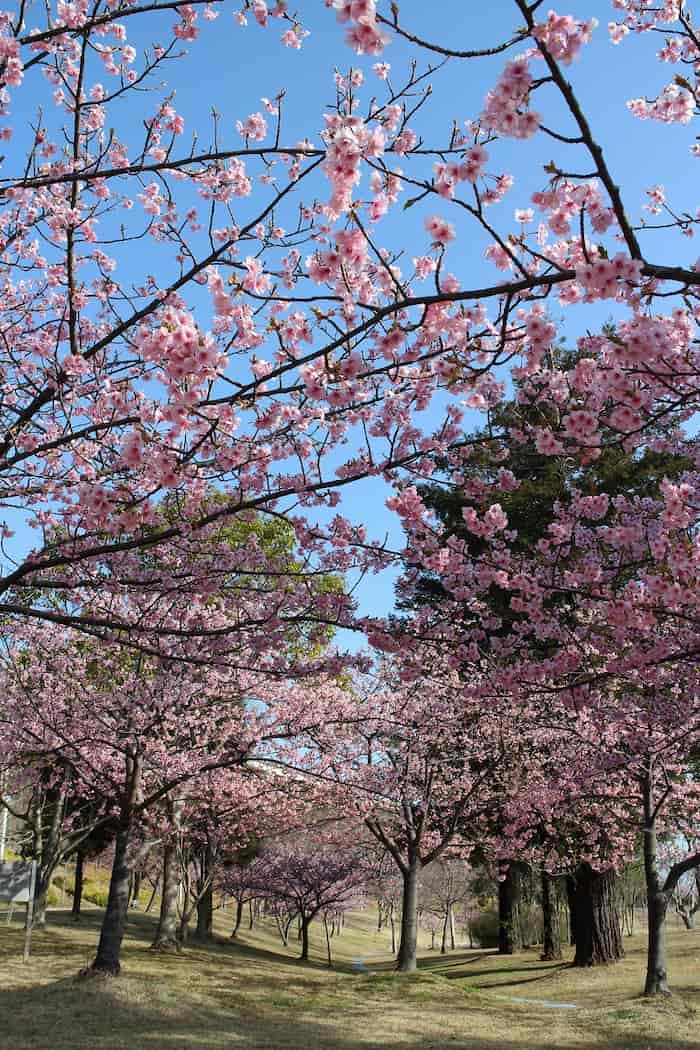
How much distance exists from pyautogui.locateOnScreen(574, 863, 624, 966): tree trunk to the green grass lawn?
0.48 metres

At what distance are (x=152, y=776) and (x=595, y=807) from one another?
9077 mm

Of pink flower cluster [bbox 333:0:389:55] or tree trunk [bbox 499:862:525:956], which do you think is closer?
pink flower cluster [bbox 333:0:389:55]

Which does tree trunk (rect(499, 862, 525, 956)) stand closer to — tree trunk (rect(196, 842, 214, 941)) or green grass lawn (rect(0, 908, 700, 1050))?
green grass lawn (rect(0, 908, 700, 1050))

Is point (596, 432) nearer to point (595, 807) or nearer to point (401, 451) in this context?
point (401, 451)

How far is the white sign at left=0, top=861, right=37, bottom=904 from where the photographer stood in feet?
42.9

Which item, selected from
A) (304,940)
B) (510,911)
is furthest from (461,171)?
(304,940)

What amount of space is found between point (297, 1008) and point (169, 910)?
23.1ft

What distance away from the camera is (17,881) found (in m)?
13.3

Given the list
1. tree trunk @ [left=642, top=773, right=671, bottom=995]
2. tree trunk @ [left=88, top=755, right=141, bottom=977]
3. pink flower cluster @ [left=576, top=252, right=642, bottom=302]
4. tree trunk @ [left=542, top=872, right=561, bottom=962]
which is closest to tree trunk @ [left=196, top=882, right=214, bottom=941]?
tree trunk @ [left=542, top=872, right=561, bottom=962]

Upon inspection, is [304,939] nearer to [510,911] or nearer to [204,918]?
[204,918]

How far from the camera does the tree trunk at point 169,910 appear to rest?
1736cm

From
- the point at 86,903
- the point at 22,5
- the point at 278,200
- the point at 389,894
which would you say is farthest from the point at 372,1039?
the point at 389,894

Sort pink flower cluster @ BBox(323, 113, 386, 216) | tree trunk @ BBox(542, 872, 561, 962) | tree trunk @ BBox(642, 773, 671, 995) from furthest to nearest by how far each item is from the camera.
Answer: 1. tree trunk @ BBox(542, 872, 561, 962)
2. tree trunk @ BBox(642, 773, 671, 995)
3. pink flower cluster @ BBox(323, 113, 386, 216)

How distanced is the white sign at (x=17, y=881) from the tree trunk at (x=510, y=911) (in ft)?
43.6
